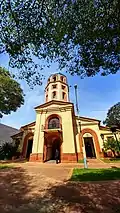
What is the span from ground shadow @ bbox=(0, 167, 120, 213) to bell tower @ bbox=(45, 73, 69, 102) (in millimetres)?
18925

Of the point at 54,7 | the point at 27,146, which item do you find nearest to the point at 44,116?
the point at 27,146

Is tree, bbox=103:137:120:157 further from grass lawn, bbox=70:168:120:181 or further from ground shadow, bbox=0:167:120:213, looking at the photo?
ground shadow, bbox=0:167:120:213

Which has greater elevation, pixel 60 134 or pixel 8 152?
pixel 60 134

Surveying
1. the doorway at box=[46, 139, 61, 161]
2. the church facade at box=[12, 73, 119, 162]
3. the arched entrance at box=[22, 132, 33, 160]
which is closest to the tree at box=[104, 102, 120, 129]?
the church facade at box=[12, 73, 119, 162]

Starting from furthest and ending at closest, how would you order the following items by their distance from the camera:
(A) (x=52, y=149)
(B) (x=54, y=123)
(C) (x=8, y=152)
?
1. (C) (x=8, y=152)
2. (A) (x=52, y=149)
3. (B) (x=54, y=123)

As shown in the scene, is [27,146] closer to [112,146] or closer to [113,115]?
[112,146]

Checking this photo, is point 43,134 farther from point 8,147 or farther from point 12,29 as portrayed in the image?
point 12,29

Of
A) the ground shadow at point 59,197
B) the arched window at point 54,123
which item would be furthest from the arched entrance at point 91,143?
the ground shadow at point 59,197

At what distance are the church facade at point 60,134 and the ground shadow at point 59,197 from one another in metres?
10.3

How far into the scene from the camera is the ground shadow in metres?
5.74

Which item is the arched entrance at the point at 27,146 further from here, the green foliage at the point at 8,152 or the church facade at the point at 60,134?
the green foliage at the point at 8,152

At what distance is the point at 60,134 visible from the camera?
2144 cm

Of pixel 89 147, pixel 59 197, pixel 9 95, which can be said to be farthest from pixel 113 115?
pixel 59 197

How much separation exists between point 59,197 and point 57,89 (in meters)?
22.3
